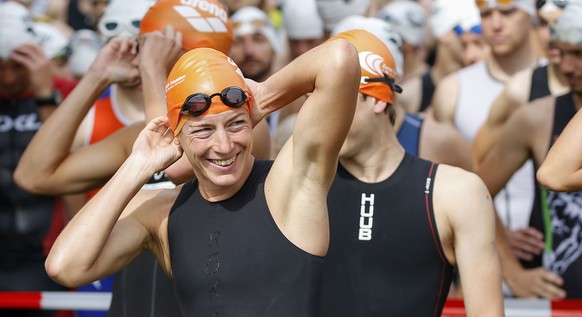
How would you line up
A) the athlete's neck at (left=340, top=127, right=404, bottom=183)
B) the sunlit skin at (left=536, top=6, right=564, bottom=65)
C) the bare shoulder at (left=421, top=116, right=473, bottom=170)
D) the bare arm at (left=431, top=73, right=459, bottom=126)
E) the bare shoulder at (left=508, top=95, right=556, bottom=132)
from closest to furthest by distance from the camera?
the athlete's neck at (left=340, top=127, right=404, bottom=183) < the bare shoulder at (left=421, top=116, right=473, bottom=170) < the bare shoulder at (left=508, top=95, right=556, bottom=132) < the sunlit skin at (left=536, top=6, right=564, bottom=65) < the bare arm at (left=431, top=73, right=459, bottom=126)

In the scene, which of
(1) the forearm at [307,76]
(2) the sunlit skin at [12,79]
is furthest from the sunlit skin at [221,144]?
(2) the sunlit skin at [12,79]

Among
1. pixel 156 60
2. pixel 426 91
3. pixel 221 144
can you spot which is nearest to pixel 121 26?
pixel 156 60

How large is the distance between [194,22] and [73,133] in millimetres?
893

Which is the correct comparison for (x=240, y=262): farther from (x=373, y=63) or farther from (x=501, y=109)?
(x=501, y=109)

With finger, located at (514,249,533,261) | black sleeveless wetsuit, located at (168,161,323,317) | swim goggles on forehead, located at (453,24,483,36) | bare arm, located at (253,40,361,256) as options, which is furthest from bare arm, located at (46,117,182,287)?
swim goggles on forehead, located at (453,24,483,36)

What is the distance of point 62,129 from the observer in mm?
5984

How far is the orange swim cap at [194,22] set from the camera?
5.71m

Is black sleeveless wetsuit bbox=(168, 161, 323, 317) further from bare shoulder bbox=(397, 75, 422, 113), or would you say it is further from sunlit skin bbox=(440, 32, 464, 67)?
sunlit skin bbox=(440, 32, 464, 67)

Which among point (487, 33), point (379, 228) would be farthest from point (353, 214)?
point (487, 33)

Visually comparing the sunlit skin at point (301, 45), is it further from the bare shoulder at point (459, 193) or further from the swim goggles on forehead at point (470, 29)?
the bare shoulder at point (459, 193)

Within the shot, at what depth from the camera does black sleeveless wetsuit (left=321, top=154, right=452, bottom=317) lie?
5.04 m

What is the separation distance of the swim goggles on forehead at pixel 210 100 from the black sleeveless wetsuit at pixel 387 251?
3.30 ft

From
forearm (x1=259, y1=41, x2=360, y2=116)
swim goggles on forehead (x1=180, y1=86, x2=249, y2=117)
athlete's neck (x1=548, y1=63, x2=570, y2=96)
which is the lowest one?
athlete's neck (x1=548, y1=63, x2=570, y2=96)

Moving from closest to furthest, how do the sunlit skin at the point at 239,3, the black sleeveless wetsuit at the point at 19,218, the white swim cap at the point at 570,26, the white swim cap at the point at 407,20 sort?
the white swim cap at the point at 570,26, the black sleeveless wetsuit at the point at 19,218, the white swim cap at the point at 407,20, the sunlit skin at the point at 239,3
